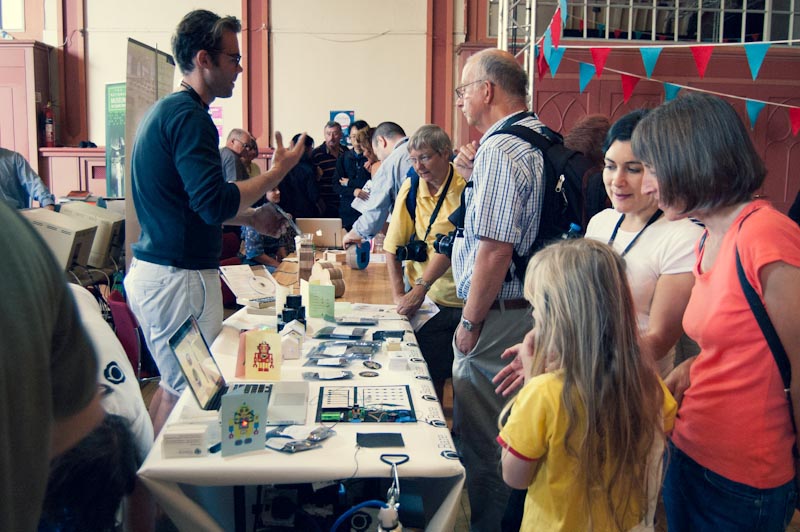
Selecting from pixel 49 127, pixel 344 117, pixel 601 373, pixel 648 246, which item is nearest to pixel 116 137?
pixel 49 127

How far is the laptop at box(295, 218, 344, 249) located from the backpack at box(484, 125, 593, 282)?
3005 mm

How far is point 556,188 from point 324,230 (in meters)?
3.15

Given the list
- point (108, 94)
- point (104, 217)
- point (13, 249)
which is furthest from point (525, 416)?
point (108, 94)

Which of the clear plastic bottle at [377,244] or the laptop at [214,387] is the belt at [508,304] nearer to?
the laptop at [214,387]

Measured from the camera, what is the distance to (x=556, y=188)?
2275mm

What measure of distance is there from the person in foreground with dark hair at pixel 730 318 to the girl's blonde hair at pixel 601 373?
12 centimetres

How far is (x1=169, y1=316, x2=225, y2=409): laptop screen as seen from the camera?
1635mm

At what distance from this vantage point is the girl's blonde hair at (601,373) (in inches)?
54.9

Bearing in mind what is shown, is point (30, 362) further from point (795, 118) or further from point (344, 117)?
point (795, 118)

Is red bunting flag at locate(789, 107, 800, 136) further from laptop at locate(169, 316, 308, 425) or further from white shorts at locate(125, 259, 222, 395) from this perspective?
laptop at locate(169, 316, 308, 425)

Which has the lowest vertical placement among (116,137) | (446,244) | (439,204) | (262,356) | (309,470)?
(309,470)

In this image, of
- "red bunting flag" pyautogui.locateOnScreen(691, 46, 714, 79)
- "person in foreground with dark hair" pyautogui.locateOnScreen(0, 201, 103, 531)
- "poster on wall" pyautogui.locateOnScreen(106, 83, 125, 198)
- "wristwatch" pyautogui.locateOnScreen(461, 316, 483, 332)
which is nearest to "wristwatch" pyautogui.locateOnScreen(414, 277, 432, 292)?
"wristwatch" pyautogui.locateOnScreen(461, 316, 483, 332)

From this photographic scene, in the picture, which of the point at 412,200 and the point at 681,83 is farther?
the point at 681,83

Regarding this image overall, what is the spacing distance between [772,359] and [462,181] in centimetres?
209
